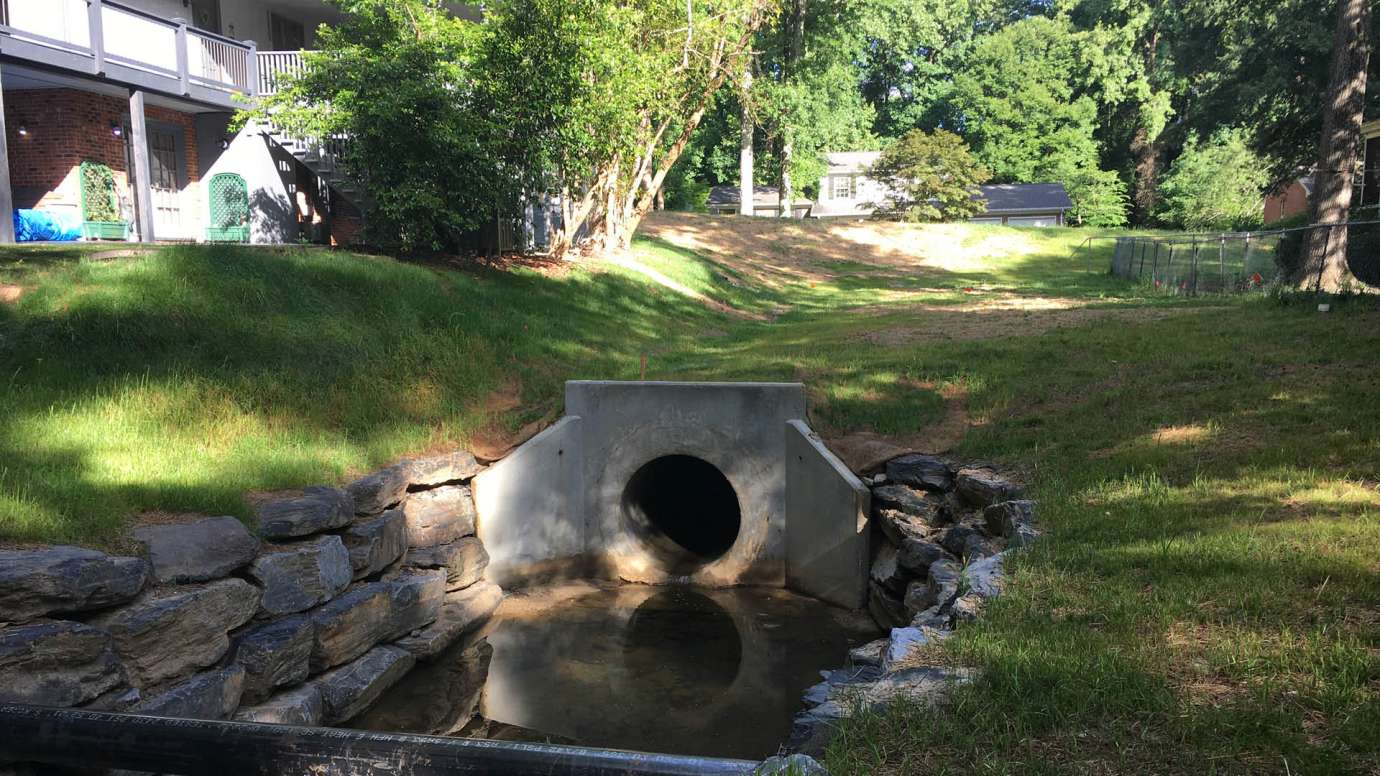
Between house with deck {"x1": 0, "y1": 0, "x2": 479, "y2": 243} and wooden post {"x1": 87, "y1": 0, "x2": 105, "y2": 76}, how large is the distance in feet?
0.08

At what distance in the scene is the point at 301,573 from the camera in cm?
793

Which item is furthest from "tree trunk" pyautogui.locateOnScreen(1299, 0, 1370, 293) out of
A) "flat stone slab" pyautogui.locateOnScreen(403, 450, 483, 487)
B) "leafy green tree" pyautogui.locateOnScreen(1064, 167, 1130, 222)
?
"leafy green tree" pyautogui.locateOnScreen(1064, 167, 1130, 222)

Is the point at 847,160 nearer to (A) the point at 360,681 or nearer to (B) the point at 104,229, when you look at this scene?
(B) the point at 104,229

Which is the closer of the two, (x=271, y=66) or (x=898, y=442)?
(x=898, y=442)

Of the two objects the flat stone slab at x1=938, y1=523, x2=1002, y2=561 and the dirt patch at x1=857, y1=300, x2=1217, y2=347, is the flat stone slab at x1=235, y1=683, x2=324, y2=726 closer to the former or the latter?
the flat stone slab at x1=938, y1=523, x2=1002, y2=561

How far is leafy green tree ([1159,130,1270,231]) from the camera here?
41.8m

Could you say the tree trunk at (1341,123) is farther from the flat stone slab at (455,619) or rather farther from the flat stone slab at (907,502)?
the flat stone slab at (455,619)

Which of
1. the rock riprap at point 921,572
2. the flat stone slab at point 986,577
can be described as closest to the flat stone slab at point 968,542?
Result: the rock riprap at point 921,572

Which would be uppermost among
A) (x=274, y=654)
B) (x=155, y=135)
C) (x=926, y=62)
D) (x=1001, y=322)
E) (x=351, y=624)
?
(x=926, y=62)

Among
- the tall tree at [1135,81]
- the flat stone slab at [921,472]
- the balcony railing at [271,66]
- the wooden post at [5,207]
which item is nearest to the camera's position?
the flat stone slab at [921,472]

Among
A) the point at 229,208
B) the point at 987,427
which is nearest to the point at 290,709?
the point at 987,427

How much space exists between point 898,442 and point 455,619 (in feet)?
17.6

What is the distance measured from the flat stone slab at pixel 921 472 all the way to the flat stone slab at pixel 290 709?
633 centimetres

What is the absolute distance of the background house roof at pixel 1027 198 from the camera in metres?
56.3
